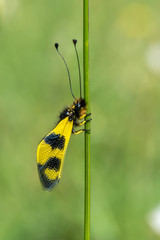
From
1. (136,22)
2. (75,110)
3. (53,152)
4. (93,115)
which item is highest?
(136,22)

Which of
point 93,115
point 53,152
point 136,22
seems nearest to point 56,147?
point 53,152

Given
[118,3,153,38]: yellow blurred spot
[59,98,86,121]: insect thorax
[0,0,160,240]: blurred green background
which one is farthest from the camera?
[118,3,153,38]: yellow blurred spot

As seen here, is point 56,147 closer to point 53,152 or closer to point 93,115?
point 53,152

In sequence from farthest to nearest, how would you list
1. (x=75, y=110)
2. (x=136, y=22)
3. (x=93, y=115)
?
(x=136, y=22) → (x=93, y=115) → (x=75, y=110)

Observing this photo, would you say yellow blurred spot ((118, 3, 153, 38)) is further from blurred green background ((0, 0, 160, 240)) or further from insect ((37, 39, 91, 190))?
insect ((37, 39, 91, 190))

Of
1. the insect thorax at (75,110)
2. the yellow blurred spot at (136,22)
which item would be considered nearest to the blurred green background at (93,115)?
the yellow blurred spot at (136,22)

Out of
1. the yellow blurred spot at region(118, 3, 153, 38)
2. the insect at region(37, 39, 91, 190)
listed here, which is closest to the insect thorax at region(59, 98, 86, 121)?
the insect at region(37, 39, 91, 190)

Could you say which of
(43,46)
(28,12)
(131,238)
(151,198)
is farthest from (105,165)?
(28,12)
